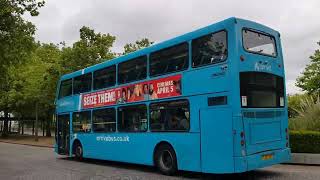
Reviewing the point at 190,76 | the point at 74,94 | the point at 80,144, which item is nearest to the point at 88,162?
the point at 80,144

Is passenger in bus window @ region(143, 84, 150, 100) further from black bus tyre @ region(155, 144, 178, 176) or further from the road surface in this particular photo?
the road surface

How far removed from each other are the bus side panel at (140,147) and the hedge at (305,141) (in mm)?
5175

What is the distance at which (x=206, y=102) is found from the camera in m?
12.2

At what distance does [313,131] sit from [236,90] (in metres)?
6.40

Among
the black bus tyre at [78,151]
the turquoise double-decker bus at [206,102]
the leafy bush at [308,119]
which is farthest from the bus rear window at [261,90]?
the black bus tyre at [78,151]

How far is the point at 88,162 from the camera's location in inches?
765

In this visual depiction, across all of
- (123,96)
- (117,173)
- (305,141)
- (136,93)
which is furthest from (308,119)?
(117,173)

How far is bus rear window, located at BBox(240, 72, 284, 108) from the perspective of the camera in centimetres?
1151

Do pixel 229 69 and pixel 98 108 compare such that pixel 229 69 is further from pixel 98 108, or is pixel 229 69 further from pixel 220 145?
pixel 98 108

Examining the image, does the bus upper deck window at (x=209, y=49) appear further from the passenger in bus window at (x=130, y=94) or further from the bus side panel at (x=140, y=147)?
the passenger in bus window at (x=130, y=94)

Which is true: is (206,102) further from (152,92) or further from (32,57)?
(32,57)

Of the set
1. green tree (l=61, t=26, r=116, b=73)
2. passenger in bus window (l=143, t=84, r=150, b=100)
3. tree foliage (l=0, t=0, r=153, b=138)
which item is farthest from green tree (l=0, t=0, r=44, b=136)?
passenger in bus window (l=143, t=84, r=150, b=100)

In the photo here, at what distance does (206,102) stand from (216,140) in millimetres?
1083

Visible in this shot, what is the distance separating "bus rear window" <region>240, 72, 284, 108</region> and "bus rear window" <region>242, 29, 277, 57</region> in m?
0.66
